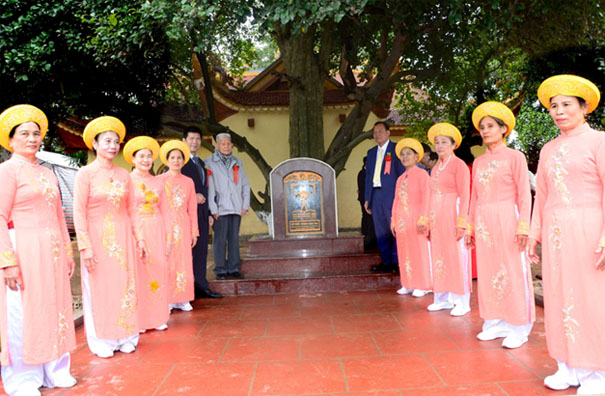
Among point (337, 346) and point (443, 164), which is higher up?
point (443, 164)

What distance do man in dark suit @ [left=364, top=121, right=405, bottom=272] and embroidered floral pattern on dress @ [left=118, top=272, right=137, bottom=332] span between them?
3214 mm

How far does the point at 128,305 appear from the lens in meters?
3.38

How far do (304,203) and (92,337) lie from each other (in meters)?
3.78

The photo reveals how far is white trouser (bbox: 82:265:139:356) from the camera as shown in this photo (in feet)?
10.8

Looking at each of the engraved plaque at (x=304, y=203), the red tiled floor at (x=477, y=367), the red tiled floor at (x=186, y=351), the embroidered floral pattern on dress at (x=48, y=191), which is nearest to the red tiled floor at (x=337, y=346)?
the red tiled floor at (x=477, y=367)

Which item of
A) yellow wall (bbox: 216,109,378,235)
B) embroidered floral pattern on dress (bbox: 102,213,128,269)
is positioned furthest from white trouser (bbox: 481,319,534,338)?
yellow wall (bbox: 216,109,378,235)

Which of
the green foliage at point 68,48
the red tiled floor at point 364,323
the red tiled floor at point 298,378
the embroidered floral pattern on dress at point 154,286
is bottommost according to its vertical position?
the red tiled floor at point 298,378

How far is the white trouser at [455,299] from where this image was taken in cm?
418

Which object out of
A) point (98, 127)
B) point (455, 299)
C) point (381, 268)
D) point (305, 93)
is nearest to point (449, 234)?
point (455, 299)

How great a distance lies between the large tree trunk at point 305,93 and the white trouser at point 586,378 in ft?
18.8

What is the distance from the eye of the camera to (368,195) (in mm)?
5949

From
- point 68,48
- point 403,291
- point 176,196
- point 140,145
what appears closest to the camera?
point 140,145

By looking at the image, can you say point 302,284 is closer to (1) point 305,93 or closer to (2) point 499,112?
(2) point 499,112

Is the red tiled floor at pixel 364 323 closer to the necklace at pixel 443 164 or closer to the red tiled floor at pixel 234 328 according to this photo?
the red tiled floor at pixel 234 328
